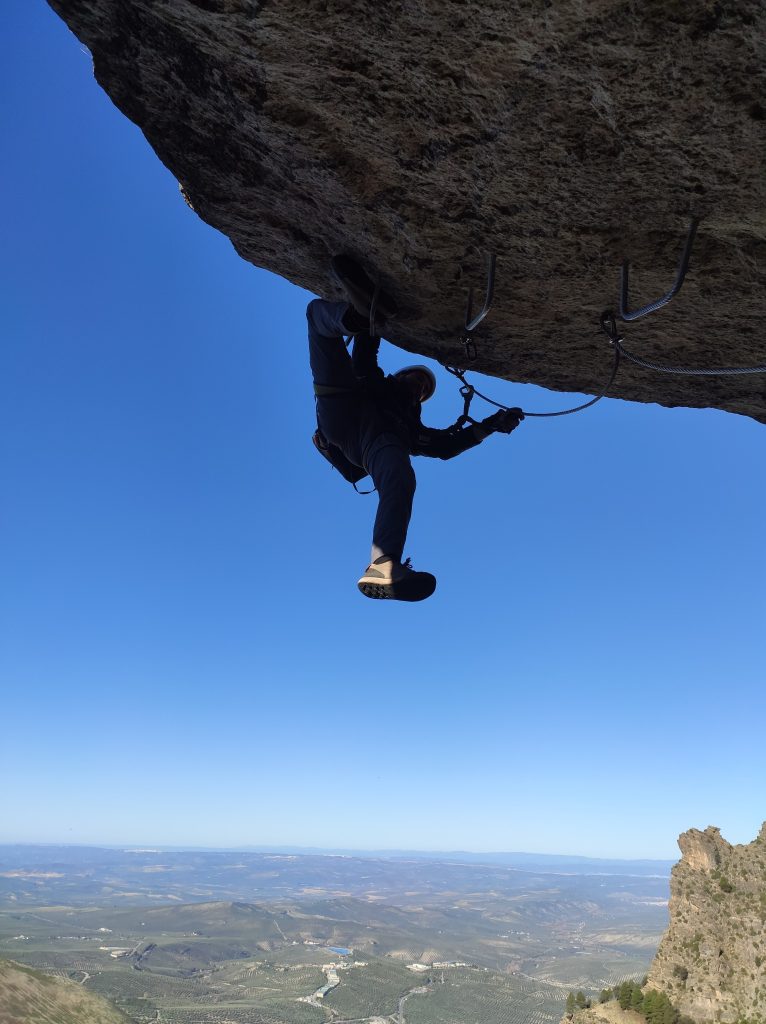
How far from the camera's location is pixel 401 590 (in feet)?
14.3

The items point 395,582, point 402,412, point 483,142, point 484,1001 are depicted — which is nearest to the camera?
point 483,142

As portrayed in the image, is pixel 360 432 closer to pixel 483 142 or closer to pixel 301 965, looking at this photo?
pixel 483 142

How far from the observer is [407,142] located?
360 centimetres

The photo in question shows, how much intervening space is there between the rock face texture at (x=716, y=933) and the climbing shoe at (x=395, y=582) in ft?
112

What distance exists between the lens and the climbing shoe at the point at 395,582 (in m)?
4.36

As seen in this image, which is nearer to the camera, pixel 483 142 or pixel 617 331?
→ pixel 483 142

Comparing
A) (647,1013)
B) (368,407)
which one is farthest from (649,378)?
(647,1013)

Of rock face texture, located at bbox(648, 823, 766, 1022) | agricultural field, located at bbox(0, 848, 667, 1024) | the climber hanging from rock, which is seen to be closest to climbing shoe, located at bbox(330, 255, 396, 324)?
the climber hanging from rock

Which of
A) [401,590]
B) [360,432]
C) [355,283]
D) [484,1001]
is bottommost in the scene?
[484,1001]

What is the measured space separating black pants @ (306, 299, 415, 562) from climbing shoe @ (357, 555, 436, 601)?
104 millimetres

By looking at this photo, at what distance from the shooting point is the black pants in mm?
4664

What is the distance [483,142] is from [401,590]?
2765 mm

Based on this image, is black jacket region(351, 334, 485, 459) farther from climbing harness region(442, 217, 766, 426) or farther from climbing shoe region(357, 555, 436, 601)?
climbing shoe region(357, 555, 436, 601)

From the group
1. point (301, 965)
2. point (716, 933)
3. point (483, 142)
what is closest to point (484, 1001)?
point (301, 965)
